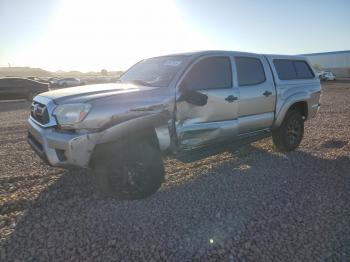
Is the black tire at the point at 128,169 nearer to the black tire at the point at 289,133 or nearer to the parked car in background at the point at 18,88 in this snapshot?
the black tire at the point at 289,133

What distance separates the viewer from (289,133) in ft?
22.9

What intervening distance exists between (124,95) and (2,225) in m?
2.00

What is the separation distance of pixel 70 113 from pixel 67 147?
397 millimetres

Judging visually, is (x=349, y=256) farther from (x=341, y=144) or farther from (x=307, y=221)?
(x=341, y=144)

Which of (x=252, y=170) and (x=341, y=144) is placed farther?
(x=341, y=144)

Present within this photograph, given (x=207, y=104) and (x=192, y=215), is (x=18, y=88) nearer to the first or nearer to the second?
(x=207, y=104)

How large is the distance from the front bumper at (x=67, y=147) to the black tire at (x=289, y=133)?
13.6 feet

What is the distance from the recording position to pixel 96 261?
3.11 meters

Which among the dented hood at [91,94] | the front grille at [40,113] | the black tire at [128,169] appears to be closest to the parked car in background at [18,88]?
the front grille at [40,113]

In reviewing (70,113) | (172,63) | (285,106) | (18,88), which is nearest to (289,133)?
(285,106)

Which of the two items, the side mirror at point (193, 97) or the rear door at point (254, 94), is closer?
the side mirror at point (193, 97)

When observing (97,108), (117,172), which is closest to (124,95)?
(97,108)

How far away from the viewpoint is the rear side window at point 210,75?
4914mm

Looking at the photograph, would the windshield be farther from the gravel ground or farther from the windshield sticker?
the gravel ground
